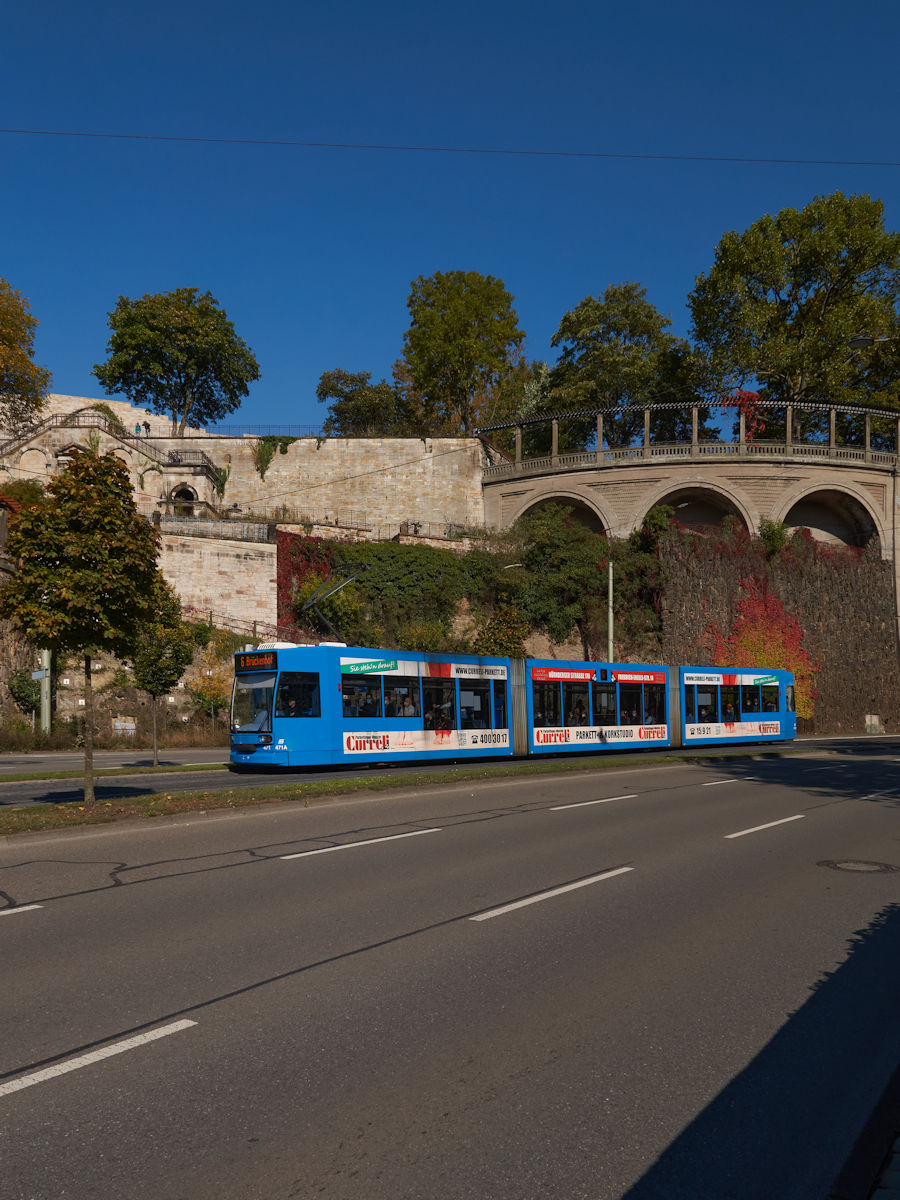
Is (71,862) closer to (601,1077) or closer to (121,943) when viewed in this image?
(121,943)

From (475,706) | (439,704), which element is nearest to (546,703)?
(475,706)

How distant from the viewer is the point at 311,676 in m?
21.8

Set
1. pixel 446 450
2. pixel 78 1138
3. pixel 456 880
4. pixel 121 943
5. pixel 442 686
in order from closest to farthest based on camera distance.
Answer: pixel 78 1138 → pixel 121 943 → pixel 456 880 → pixel 442 686 → pixel 446 450

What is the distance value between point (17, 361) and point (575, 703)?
3506 cm

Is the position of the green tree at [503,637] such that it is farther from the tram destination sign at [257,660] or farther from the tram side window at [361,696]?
the tram destination sign at [257,660]

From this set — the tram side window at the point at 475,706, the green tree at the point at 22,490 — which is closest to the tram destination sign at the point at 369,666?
the tram side window at the point at 475,706

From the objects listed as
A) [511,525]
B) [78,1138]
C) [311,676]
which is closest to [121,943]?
[78,1138]

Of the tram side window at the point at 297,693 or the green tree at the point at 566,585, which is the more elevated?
the green tree at the point at 566,585

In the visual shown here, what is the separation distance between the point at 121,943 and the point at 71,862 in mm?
3844

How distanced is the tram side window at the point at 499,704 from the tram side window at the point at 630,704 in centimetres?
539

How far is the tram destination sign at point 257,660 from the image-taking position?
21953mm

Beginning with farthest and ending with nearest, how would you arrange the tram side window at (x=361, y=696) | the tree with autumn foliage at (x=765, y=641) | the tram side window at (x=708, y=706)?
the tree with autumn foliage at (x=765, y=641)
the tram side window at (x=708, y=706)
the tram side window at (x=361, y=696)

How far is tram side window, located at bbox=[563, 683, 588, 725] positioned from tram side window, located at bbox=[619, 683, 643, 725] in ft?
Answer: 5.86

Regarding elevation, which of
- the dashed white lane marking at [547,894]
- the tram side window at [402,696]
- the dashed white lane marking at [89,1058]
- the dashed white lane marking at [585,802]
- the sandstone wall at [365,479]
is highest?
the sandstone wall at [365,479]
